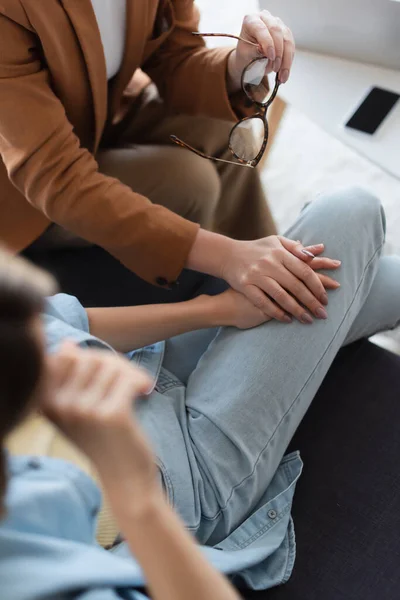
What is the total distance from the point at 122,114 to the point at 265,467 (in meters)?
0.67

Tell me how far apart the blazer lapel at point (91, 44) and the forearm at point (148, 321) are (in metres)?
0.30

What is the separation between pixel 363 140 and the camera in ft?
2.82

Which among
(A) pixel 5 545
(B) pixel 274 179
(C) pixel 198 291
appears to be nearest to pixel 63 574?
(A) pixel 5 545

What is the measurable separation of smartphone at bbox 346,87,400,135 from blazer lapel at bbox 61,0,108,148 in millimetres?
356

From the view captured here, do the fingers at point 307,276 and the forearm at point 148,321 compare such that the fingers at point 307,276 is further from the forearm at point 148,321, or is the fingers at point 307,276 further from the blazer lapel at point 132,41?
the blazer lapel at point 132,41

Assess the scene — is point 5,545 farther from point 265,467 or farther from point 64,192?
point 64,192

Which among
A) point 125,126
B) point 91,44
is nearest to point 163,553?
point 91,44

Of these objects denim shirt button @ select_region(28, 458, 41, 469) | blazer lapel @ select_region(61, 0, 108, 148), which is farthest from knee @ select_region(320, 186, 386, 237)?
denim shirt button @ select_region(28, 458, 41, 469)

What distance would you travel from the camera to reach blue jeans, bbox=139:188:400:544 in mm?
622

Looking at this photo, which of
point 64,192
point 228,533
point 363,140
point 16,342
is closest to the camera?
point 16,342

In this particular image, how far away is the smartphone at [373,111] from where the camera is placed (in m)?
0.86

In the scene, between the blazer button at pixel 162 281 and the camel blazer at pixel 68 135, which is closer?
the camel blazer at pixel 68 135

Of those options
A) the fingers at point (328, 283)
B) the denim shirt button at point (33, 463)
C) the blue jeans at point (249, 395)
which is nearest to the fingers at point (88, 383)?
the denim shirt button at point (33, 463)

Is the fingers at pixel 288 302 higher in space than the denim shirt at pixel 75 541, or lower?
higher
